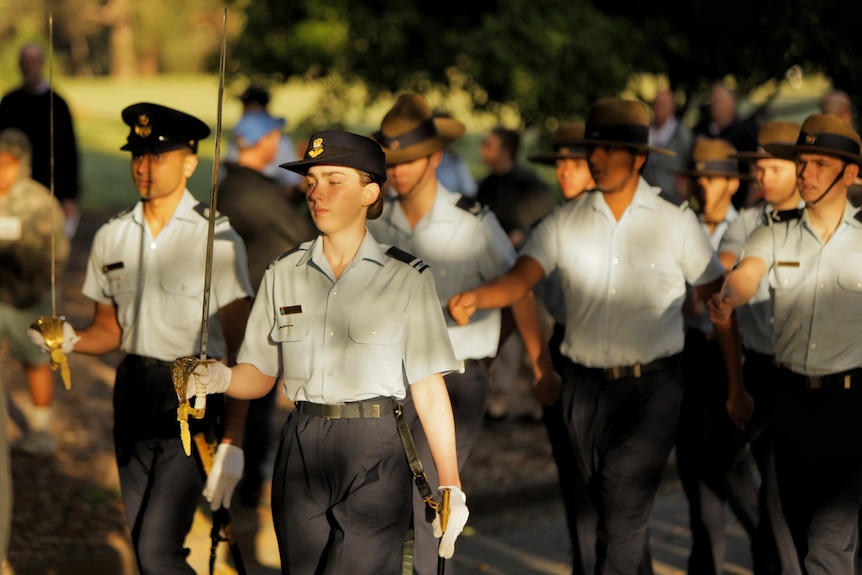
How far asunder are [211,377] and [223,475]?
2.63 ft

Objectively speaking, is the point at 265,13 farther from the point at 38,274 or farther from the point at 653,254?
the point at 653,254

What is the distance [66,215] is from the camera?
11031 millimetres

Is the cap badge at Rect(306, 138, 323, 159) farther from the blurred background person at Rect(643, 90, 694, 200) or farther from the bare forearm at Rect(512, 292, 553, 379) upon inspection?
the blurred background person at Rect(643, 90, 694, 200)

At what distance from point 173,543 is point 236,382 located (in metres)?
1.00

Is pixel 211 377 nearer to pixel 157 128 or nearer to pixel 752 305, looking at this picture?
pixel 157 128

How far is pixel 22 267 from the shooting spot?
31.3 feet

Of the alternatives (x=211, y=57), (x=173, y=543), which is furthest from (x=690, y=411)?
(x=211, y=57)

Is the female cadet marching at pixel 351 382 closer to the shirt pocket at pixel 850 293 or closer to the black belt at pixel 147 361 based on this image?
the black belt at pixel 147 361

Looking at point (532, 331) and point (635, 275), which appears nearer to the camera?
point (635, 275)

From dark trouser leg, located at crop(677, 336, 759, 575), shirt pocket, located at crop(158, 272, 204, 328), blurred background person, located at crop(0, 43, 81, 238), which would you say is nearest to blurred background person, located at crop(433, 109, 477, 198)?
blurred background person, located at crop(0, 43, 81, 238)

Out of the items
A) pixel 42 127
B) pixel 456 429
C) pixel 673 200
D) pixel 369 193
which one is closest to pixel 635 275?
pixel 673 200

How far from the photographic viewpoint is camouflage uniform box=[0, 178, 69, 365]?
9.52 metres

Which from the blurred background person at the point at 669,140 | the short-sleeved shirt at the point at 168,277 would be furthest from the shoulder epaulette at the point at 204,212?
the blurred background person at the point at 669,140

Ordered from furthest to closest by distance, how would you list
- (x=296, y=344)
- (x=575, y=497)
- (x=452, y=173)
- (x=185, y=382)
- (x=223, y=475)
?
(x=452, y=173) → (x=575, y=497) → (x=223, y=475) → (x=296, y=344) → (x=185, y=382)
